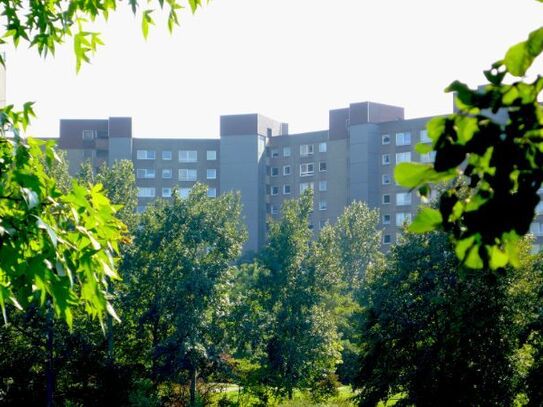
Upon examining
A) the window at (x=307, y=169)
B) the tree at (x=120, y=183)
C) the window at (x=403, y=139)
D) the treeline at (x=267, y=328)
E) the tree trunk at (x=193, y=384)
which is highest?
the window at (x=403, y=139)

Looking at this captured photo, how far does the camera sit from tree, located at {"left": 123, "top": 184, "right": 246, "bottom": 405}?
4112cm

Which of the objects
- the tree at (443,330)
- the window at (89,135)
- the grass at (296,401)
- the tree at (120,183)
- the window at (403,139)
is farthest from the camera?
the window at (89,135)

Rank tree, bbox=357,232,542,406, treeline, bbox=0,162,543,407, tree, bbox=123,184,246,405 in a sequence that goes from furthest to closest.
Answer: tree, bbox=123,184,246,405
treeline, bbox=0,162,543,407
tree, bbox=357,232,542,406

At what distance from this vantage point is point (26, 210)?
5.86 meters

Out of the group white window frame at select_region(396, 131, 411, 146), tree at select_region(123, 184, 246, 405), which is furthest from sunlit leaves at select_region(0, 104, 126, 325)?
white window frame at select_region(396, 131, 411, 146)

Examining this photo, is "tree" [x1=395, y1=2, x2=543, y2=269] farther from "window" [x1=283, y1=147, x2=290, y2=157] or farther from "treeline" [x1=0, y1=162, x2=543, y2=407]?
"window" [x1=283, y1=147, x2=290, y2=157]

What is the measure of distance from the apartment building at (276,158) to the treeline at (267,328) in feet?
184

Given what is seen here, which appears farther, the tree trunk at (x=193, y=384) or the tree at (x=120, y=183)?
the tree at (x=120, y=183)

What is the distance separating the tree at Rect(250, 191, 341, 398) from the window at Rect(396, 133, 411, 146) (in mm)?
56878

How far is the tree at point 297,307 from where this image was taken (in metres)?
43.8

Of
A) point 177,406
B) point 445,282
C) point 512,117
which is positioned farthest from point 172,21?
point 177,406

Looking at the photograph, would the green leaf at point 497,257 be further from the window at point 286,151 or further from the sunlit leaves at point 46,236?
the window at point 286,151

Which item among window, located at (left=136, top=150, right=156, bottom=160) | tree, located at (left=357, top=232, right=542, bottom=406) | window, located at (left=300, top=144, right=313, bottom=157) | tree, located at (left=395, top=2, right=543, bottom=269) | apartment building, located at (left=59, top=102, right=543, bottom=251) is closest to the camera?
tree, located at (left=395, top=2, right=543, bottom=269)

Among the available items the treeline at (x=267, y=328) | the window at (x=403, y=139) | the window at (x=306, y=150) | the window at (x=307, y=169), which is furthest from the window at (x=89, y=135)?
the treeline at (x=267, y=328)
